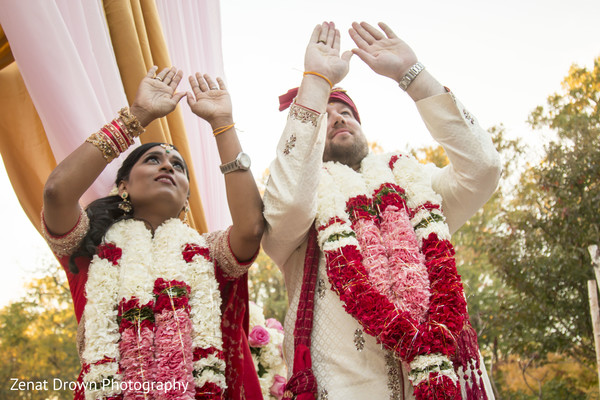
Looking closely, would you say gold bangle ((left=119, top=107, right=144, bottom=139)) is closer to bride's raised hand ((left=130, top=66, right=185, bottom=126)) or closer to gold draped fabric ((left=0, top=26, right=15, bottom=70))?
bride's raised hand ((left=130, top=66, right=185, bottom=126))

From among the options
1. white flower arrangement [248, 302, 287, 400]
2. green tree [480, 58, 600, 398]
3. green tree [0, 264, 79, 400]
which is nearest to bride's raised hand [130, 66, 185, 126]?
white flower arrangement [248, 302, 287, 400]

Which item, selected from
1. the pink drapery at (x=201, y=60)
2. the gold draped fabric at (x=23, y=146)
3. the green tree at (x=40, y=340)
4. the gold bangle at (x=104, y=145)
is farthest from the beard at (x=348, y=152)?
the green tree at (x=40, y=340)

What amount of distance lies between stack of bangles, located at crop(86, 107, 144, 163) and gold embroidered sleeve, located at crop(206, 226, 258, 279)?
623 mm

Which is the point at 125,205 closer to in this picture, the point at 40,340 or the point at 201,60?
the point at 201,60

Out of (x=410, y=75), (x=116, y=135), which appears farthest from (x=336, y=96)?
(x=116, y=135)

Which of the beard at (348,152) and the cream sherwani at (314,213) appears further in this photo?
the beard at (348,152)

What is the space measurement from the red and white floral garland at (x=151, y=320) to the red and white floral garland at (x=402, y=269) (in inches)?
23.8

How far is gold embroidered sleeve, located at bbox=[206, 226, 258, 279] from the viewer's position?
2.21m

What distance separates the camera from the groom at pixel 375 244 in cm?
187

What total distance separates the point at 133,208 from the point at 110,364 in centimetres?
84

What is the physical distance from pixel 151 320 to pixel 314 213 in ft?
2.80

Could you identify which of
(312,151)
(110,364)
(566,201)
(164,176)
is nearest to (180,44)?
(164,176)

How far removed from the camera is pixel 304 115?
215 cm

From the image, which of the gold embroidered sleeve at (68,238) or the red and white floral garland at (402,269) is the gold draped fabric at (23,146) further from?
the red and white floral garland at (402,269)
